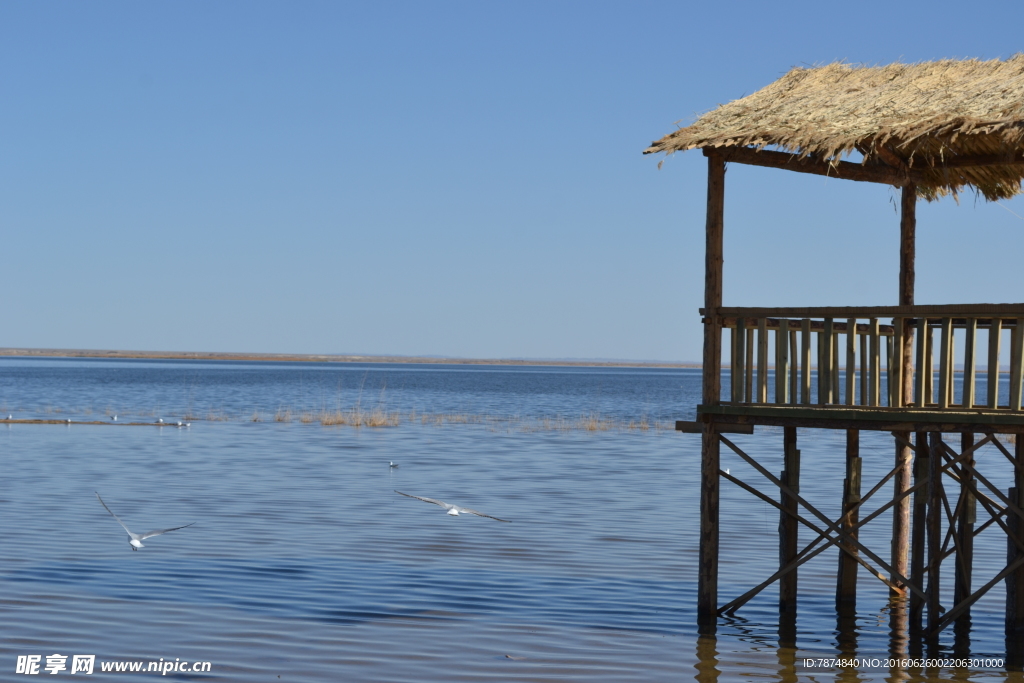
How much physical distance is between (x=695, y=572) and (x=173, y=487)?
37.4ft

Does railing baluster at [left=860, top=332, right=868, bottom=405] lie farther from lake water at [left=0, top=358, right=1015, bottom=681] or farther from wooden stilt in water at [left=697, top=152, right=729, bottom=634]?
lake water at [left=0, top=358, right=1015, bottom=681]

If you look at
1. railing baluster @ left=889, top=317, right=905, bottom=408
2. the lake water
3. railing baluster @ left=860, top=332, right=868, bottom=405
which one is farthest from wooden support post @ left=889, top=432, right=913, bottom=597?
railing baluster @ left=889, top=317, right=905, bottom=408

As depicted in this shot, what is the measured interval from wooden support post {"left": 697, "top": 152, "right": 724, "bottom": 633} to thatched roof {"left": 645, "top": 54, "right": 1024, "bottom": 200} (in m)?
0.53

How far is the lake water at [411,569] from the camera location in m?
10.6

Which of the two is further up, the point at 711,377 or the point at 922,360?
the point at 922,360

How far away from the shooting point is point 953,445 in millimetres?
31422

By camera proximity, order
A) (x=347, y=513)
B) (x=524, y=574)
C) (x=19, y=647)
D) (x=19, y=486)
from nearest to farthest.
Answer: (x=19, y=647) < (x=524, y=574) < (x=347, y=513) < (x=19, y=486)

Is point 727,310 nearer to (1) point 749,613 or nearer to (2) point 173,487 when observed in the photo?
(1) point 749,613

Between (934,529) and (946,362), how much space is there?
64.3 inches

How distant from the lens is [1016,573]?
11.3 meters

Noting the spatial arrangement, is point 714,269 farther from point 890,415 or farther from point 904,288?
point 904,288

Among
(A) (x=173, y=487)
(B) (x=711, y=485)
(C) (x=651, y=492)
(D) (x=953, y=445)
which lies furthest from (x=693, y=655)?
(D) (x=953, y=445)

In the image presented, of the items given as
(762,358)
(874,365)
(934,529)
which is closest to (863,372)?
(874,365)

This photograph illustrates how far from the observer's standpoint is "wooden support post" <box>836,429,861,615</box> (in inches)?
493
